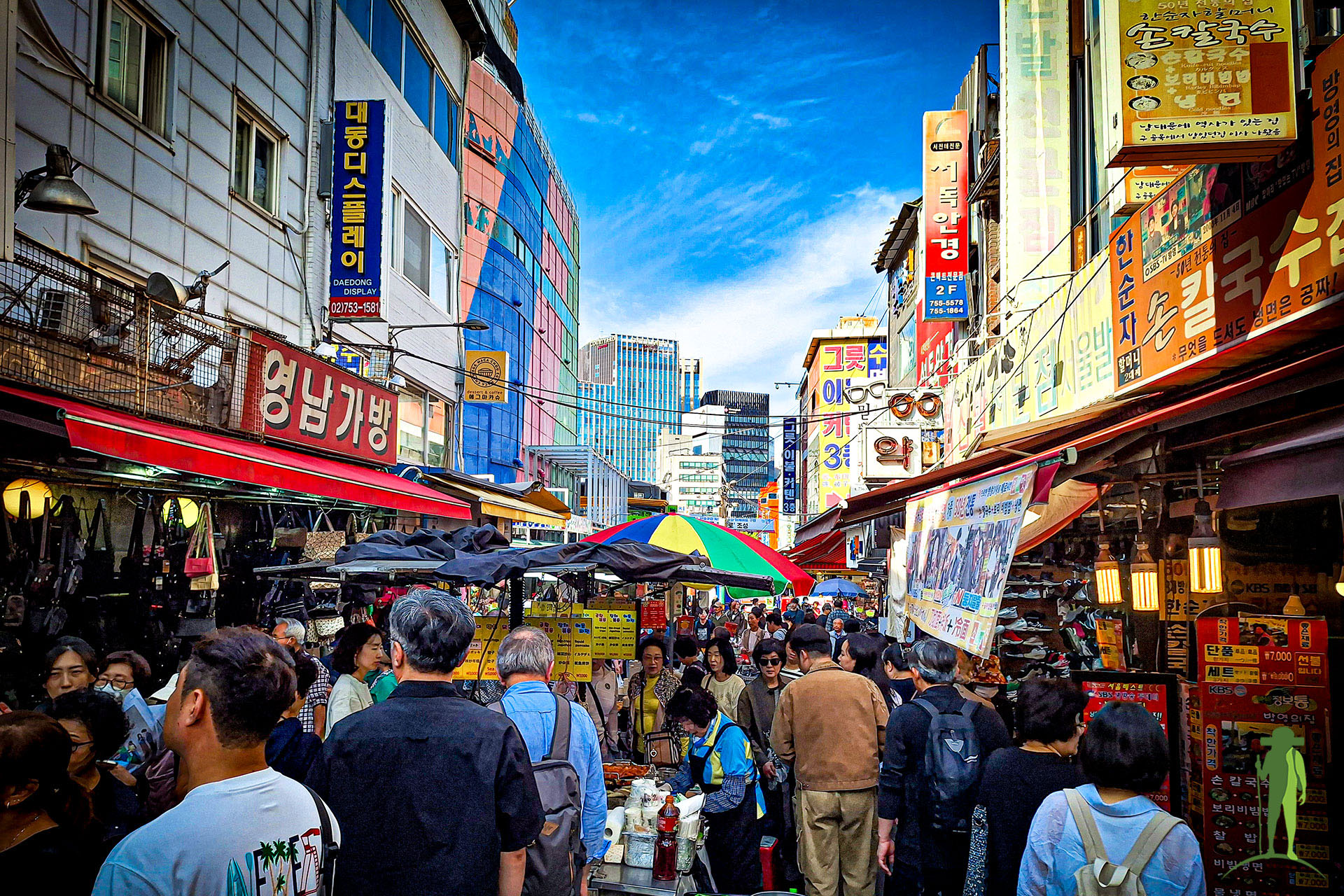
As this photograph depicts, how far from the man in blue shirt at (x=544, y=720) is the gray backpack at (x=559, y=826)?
0.04m

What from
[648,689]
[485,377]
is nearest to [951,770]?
[648,689]

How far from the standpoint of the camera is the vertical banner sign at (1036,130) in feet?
39.1

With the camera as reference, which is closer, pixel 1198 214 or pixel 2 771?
pixel 2 771

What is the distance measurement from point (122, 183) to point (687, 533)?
751cm

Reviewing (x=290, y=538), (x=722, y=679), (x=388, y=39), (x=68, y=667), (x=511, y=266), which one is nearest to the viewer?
(x=68, y=667)

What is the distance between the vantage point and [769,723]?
24.6 ft

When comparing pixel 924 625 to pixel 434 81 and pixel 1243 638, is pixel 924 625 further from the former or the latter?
pixel 434 81

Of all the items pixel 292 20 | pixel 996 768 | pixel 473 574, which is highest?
pixel 292 20

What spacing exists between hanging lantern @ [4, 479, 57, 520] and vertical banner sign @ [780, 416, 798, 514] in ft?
139

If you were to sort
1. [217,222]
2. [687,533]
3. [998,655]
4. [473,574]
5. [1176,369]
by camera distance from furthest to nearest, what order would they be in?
[217,222] → [998,655] → [687,533] → [473,574] → [1176,369]

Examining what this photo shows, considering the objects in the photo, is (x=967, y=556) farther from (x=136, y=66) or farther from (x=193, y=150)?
(x=193, y=150)

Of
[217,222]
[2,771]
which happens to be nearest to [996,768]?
[2,771]

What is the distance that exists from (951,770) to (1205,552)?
2.29m

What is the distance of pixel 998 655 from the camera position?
1027cm
